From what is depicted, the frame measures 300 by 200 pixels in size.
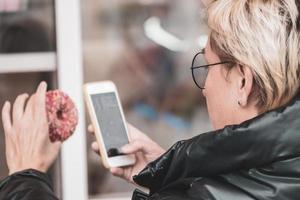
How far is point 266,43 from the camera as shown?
1297mm

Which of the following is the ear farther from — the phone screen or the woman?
the phone screen

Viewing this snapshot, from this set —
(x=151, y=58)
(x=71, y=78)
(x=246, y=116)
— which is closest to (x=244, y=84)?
(x=246, y=116)

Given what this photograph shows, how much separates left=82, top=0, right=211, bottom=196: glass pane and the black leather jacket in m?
1.41

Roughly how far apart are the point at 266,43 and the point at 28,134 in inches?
21.5

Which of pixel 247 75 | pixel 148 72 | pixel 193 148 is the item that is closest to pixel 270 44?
pixel 247 75

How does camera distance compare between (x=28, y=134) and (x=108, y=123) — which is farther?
(x=108, y=123)

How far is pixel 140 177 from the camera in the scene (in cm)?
139

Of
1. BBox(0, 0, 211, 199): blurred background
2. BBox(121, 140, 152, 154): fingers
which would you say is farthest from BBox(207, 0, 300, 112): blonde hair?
BBox(0, 0, 211, 199): blurred background

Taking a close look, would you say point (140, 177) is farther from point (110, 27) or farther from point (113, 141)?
point (110, 27)

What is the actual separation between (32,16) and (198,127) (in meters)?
0.80

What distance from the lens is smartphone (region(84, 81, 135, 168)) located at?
1646 millimetres

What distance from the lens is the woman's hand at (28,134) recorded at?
4.98 feet

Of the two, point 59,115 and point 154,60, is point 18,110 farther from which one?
point 154,60

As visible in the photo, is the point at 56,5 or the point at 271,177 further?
the point at 56,5
